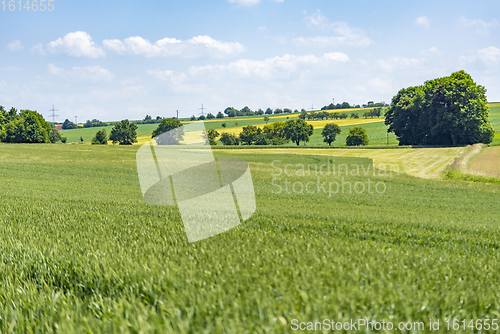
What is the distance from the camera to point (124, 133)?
366 ft

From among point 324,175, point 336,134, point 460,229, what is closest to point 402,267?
point 460,229

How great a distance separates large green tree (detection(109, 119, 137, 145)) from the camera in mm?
111500

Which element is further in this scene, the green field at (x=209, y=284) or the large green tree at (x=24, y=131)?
the large green tree at (x=24, y=131)

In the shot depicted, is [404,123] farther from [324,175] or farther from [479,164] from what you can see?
[324,175]

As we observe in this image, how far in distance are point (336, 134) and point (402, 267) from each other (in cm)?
11849

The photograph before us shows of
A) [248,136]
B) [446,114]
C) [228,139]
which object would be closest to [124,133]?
[228,139]

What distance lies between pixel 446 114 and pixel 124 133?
97.9 meters

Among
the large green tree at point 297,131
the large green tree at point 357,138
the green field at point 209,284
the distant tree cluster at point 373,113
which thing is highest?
the distant tree cluster at point 373,113

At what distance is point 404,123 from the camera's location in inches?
3182

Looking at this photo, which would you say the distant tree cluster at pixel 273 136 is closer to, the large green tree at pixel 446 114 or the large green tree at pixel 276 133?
the large green tree at pixel 276 133

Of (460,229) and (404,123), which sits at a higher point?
(404,123)

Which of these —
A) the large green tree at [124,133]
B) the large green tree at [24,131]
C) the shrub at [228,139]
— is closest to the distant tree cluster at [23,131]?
the large green tree at [24,131]

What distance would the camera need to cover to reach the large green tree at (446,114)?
67312mm

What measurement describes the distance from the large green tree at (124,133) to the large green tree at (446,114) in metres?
86.1
